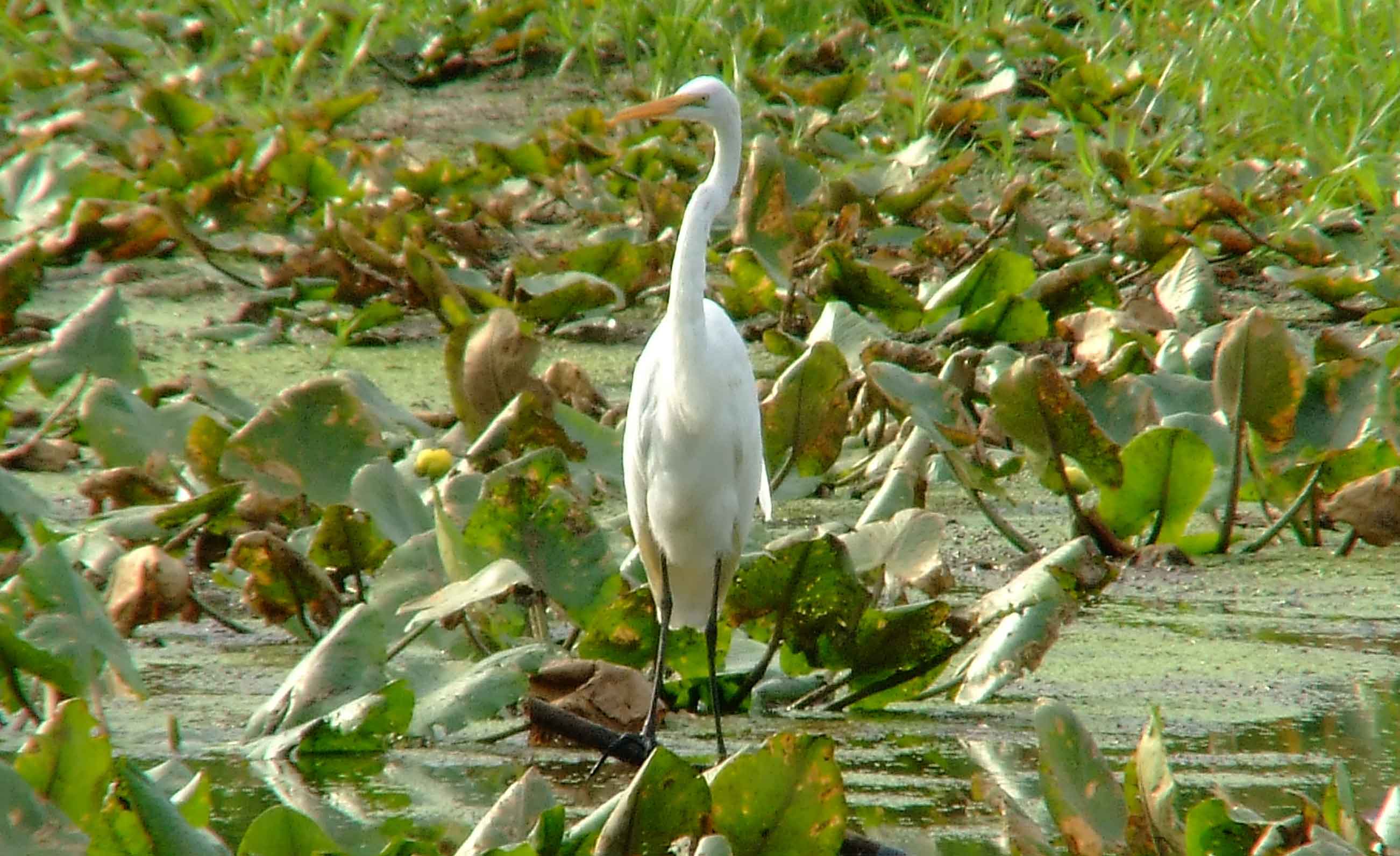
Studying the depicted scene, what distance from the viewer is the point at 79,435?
333 centimetres

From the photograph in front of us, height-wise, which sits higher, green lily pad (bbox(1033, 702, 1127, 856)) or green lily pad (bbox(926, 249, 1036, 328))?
green lily pad (bbox(1033, 702, 1127, 856))

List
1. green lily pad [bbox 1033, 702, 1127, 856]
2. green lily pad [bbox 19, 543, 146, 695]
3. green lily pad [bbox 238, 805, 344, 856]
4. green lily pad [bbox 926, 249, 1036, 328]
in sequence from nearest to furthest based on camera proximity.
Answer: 1. green lily pad [bbox 238, 805, 344, 856]
2. green lily pad [bbox 1033, 702, 1127, 856]
3. green lily pad [bbox 19, 543, 146, 695]
4. green lily pad [bbox 926, 249, 1036, 328]

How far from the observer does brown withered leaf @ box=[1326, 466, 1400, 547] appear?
2838mm

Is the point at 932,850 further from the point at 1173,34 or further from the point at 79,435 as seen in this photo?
the point at 1173,34

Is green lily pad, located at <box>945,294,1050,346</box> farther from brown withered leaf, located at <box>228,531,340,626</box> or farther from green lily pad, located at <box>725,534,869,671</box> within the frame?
brown withered leaf, located at <box>228,531,340,626</box>

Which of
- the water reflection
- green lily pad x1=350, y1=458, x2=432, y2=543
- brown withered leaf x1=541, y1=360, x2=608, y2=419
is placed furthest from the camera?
brown withered leaf x1=541, y1=360, x2=608, y2=419

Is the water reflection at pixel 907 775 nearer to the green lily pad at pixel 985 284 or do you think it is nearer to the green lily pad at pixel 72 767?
the green lily pad at pixel 72 767

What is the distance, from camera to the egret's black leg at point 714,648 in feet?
7.54

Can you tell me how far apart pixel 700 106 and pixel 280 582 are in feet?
3.06

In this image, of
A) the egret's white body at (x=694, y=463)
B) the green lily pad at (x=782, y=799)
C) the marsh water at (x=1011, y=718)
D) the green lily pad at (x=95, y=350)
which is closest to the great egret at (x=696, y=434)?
the egret's white body at (x=694, y=463)

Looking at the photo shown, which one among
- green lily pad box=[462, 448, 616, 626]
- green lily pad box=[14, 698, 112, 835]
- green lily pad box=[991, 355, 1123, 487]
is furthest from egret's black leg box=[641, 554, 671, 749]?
green lily pad box=[14, 698, 112, 835]

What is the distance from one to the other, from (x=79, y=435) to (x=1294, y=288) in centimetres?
271

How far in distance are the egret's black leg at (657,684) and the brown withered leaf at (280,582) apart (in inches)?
15.7

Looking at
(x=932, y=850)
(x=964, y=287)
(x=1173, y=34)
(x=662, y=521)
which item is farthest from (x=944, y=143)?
(x=932, y=850)
